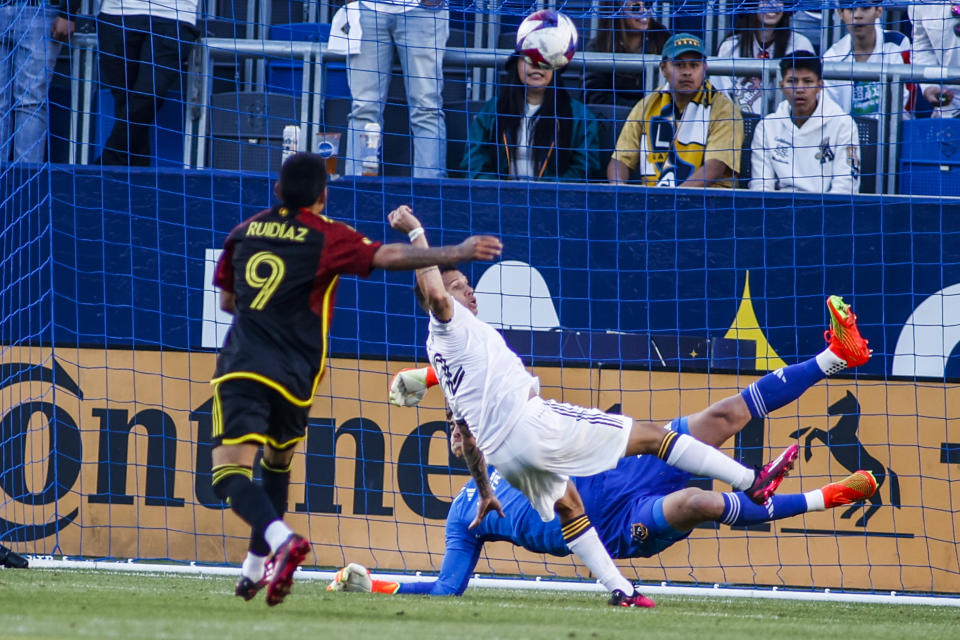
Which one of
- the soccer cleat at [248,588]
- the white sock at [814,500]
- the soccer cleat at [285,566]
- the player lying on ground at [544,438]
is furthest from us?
the white sock at [814,500]

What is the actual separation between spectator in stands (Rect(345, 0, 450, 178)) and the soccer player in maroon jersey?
4173 millimetres

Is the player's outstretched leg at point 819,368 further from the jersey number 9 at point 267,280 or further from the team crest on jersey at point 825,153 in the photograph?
the jersey number 9 at point 267,280

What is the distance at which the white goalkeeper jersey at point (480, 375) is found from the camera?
607 centimetres

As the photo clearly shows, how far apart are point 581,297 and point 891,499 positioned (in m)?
2.45

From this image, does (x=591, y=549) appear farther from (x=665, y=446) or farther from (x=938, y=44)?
(x=938, y=44)

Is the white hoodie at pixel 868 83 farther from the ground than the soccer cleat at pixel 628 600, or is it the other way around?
the white hoodie at pixel 868 83

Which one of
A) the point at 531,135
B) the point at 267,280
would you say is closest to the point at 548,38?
the point at 531,135

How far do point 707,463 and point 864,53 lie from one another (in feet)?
17.1

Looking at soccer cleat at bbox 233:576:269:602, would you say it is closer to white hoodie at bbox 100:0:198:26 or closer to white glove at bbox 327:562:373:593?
white glove at bbox 327:562:373:593

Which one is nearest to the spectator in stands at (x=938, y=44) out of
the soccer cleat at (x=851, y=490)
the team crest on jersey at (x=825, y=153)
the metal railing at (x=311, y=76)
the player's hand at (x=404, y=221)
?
the metal railing at (x=311, y=76)

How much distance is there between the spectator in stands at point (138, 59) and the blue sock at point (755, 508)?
4.96 meters

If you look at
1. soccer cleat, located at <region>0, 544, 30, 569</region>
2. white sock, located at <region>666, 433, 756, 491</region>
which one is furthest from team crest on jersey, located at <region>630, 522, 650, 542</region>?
soccer cleat, located at <region>0, 544, 30, 569</region>

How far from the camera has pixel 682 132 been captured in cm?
962

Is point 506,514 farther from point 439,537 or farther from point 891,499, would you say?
point 891,499
